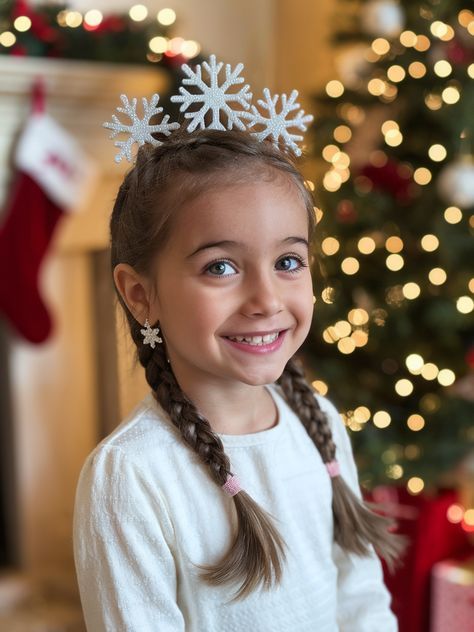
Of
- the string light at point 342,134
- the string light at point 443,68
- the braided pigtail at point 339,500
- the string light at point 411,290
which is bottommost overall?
the braided pigtail at point 339,500

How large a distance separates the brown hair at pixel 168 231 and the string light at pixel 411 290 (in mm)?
1335

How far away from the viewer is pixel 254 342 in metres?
0.97

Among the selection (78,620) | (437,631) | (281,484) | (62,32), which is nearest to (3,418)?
→ (78,620)

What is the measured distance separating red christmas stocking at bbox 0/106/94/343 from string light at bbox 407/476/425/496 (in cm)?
116

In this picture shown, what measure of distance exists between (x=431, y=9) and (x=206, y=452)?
5.66 feet

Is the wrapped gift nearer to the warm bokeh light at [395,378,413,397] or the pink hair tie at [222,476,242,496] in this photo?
the warm bokeh light at [395,378,413,397]

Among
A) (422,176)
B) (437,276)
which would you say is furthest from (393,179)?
(437,276)

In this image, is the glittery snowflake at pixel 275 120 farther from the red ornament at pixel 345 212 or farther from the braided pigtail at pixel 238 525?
the red ornament at pixel 345 212

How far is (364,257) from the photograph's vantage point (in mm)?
2445

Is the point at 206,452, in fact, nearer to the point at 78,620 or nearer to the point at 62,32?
the point at 78,620

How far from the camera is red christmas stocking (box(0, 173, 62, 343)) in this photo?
2326 millimetres

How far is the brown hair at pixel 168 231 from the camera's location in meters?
0.97

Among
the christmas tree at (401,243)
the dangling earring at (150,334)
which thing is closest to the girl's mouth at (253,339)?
the dangling earring at (150,334)

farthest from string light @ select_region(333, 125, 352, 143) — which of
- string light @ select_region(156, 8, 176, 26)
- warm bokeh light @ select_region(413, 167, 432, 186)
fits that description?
string light @ select_region(156, 8, 176, 26)
